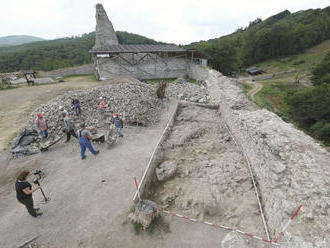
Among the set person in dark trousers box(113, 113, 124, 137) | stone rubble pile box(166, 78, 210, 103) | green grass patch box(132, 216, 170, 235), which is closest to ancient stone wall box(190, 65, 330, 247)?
green grass patch box(132, 216, 170, 235)

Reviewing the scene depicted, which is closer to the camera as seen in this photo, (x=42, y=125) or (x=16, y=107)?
(x=42, y=125)

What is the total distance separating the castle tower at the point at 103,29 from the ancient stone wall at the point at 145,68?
729cm

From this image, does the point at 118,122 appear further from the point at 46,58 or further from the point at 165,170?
the point at 46,58

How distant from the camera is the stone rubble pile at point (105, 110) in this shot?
9.81 m

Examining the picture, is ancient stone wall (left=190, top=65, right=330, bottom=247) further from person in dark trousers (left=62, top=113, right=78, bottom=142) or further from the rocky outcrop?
person in dark trousers (left=62, top=113, right=78, bottom=142)

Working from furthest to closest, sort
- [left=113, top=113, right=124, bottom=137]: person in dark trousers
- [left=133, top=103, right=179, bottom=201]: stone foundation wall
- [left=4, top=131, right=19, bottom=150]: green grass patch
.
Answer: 1. [left=113, top=113, right=124, bottom=137]: person in dark trousers
2. [left=4, top=131, right=19, bottom=150]: green grass patch
3. [left=133, top=103, right=179, bottom=201]: stone foundation wall

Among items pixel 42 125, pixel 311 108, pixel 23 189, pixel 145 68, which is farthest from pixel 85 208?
pixel 145 68

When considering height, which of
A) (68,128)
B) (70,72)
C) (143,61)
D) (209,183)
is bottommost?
(209,183)

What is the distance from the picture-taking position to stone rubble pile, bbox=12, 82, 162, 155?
981 centimetres

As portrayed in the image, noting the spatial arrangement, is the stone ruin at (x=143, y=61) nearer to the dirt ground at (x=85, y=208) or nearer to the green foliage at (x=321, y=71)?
the green foliage at (x=321, y=71)

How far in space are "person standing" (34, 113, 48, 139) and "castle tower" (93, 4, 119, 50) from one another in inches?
908

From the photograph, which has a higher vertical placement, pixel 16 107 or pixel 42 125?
pixel 42 125

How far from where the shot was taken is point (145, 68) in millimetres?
23750

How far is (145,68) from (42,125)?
58.7 feet
